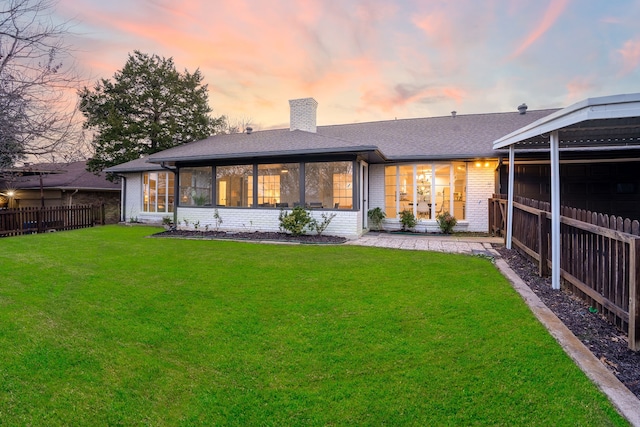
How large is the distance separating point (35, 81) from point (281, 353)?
379 cm

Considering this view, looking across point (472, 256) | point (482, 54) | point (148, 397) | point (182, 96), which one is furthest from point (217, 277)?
point (182, 96)

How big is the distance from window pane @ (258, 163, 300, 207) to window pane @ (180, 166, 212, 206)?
2082mm

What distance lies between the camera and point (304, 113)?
12812 mm

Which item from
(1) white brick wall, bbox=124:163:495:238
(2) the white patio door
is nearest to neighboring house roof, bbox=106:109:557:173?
(2) the white patio door

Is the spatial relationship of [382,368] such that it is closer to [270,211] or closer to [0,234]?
[270,211]

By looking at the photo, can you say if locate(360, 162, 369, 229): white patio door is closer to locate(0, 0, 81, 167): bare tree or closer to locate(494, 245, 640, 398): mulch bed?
locate(494, 245, 640, 398): mulch bed

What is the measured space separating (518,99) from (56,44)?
1707 cm

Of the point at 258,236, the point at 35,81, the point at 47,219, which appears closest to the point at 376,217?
the point at 258,236

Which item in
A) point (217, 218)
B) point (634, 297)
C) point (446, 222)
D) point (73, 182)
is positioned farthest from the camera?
point (73, 182)

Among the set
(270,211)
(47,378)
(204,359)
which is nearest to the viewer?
(47,378)

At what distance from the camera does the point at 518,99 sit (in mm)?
15312

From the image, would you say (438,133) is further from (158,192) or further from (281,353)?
(158,192)

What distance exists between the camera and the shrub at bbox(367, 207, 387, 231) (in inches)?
448

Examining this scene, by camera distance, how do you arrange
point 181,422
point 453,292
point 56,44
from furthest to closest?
point 453,292, point 56,44, point 181,422
